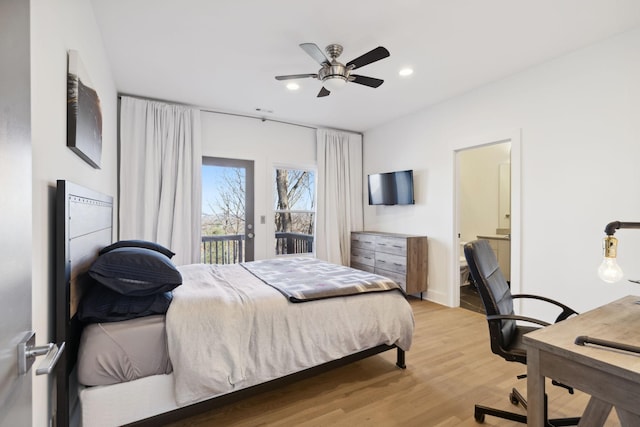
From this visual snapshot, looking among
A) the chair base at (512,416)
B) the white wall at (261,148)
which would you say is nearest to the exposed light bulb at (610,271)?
the chair base at (512,416)

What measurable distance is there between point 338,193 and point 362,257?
121 centimetres

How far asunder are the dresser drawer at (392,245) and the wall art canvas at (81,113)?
354 cm

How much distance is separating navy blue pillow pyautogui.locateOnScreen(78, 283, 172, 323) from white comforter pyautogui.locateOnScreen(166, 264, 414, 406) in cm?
10

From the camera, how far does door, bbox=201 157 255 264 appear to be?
171 inches

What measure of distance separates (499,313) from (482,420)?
679 millimetres

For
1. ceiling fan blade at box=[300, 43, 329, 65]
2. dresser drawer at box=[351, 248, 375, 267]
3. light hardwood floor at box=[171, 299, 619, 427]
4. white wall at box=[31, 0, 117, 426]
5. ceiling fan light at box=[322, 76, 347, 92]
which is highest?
ceiling fan blade at box=[300, 43, 329, 65]

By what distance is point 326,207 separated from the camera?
504cm

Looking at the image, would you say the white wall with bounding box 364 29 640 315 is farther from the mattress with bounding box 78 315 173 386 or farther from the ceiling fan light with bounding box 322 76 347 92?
the mattress with bounding box 78 315 173 386

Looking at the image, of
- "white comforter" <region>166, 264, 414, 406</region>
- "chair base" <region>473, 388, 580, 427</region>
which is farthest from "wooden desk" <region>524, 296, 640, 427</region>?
"white comforter" <region>166, 264, 414, 406</region>

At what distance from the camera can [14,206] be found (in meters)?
0.65

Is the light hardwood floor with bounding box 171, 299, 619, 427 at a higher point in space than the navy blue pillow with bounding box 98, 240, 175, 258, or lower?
lower

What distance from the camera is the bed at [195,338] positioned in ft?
4.77

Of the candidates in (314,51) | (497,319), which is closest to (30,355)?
(497,319)

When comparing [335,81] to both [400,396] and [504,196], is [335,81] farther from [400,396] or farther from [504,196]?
[504,196]
